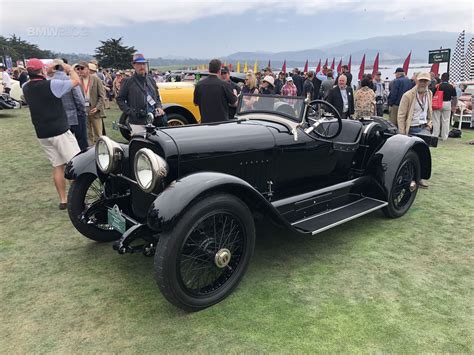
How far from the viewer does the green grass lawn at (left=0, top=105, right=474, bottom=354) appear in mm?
2422

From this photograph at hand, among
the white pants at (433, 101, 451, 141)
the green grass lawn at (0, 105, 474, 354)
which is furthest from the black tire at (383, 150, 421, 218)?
the white pants at (433, 101, 451, 141)

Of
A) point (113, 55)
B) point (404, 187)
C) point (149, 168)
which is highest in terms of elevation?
point (113, 55)

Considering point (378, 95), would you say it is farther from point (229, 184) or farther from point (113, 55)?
point (113, 55)

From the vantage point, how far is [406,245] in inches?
150

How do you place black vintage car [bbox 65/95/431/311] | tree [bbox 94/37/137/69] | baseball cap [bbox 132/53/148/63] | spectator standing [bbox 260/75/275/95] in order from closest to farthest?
black vintage car [bbox 65/95/431/311] → baseball cap [bbox 132/53/148/63] → spectator standing [bbox 260/75/275/95] → tree [bbox 94/37/137/69]

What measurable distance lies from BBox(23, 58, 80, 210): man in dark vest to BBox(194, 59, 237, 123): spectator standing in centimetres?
196

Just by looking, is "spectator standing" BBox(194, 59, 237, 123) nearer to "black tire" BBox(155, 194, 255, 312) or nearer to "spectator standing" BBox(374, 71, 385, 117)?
"black tire" BBox(155, 194, 255, 312)

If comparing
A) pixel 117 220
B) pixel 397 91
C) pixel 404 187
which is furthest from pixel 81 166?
pixel 397 91

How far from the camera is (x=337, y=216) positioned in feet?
12.7

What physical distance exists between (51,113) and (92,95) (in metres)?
2.64

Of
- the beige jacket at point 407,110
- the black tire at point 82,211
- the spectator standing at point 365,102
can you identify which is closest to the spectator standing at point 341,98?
the spectator standing at point 365,102

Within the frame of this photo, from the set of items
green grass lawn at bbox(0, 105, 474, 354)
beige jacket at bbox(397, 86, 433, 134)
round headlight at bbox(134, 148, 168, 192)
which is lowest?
green grass lawn at bbox(0, 105, 474, 354)

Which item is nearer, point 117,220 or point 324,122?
point 117,220

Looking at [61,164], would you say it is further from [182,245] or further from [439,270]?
[439,270]
